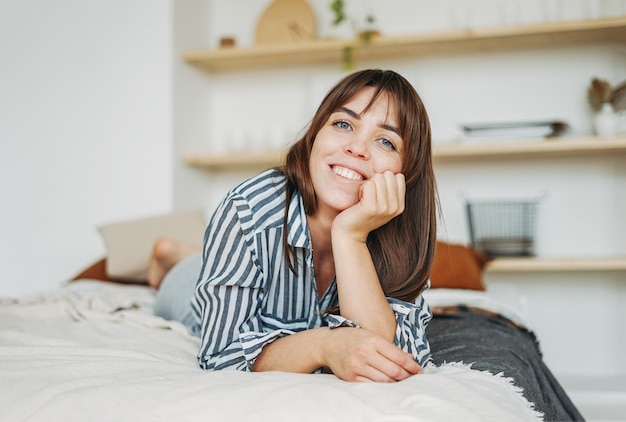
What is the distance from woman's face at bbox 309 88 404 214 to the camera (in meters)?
1.34

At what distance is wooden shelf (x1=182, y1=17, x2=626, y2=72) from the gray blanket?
143cm

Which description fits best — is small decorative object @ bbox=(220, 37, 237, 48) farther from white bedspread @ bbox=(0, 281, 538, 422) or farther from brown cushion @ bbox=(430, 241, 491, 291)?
white bedspread @ bbox=(0, 281, 538, 422)

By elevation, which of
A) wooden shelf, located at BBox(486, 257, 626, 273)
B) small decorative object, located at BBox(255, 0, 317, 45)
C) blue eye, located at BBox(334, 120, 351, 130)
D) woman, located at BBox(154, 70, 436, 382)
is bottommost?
wooden shelf, located at BBox(486, 257, 626, 273)

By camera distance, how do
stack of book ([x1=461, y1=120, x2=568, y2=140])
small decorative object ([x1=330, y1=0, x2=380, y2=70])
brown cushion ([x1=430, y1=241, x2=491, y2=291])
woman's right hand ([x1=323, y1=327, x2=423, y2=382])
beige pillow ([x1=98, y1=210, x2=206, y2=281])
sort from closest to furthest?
1. woman's right hand ([x1=323, y1=327, x2=423, y2=382])
2. brown cushion ([x1=430, y1=241, x2=491, y2=291])
3. beige pillow ([x1=98, y1=210, x2=206, y2=281])
4. stack of book ([x1=461, y1=120, x2=568, y2=140])
5. small decorative object ([x1=330, y1=0, x2=380, y2=70])

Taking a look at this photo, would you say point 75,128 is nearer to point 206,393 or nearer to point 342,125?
point 342,125

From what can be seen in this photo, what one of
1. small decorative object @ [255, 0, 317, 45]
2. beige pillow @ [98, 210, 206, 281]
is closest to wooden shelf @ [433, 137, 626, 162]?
small decorative object @ [255, 0, 317, 45]

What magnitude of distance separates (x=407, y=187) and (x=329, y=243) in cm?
18

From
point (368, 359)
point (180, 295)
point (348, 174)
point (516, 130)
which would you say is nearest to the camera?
point (368, 359)

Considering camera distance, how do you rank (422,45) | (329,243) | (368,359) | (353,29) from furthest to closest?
(353,29), (422,45), (329,243), (368,359)

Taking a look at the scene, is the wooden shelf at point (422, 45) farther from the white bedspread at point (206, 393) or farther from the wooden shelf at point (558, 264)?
the white bedspread at point (206, 393)

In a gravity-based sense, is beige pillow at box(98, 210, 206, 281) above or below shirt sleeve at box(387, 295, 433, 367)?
below

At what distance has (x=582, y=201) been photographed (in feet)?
10.8

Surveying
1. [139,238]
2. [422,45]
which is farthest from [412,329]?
[422,45]

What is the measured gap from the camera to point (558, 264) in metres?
2.99
